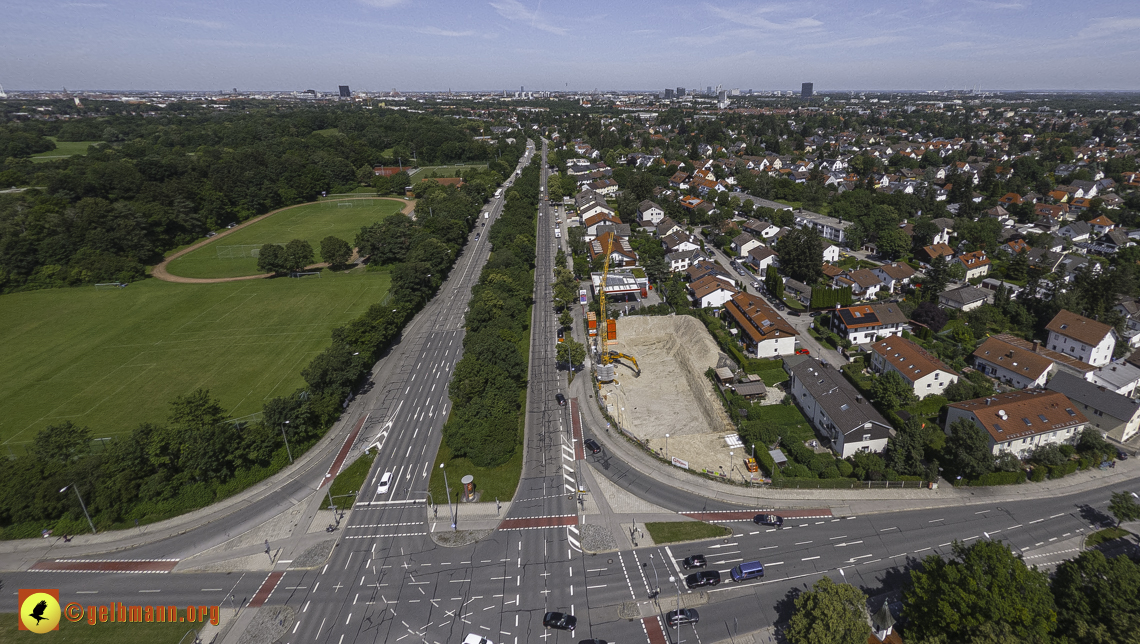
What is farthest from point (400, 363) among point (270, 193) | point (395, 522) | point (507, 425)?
point (270, 193)

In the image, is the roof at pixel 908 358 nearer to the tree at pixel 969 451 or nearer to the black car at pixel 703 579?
the tree at pixel 969 451

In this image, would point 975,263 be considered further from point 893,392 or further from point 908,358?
point 893,392

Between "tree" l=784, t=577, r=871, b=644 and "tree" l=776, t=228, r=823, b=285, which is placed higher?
"tree" l=776, t=228, r=823, b=285

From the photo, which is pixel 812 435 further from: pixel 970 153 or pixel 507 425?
pixel 970 153

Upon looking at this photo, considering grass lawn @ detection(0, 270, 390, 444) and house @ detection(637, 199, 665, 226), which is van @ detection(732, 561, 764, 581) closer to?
grass lawn @ detection(0, 270, 390, 444)

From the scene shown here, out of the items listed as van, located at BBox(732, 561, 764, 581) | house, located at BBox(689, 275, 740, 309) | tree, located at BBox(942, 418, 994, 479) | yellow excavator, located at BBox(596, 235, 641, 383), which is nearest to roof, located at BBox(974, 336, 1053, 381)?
tree, located at BBox(942, 418, 994, 479)
